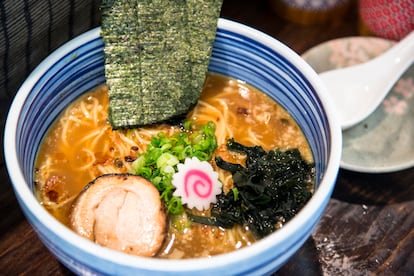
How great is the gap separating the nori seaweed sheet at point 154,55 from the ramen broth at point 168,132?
0.05m

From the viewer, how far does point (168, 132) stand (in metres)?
1.34

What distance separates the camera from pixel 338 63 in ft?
5.66

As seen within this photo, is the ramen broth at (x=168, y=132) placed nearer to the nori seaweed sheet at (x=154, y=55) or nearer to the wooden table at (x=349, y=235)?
the nori seaweed sheet at (x=154, y=55)

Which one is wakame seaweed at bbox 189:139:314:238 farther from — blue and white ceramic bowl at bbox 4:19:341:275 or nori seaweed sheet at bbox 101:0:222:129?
nori seaweed sheet at bbox 101:0:222:129

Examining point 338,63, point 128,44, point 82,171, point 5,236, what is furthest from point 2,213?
point 338,63

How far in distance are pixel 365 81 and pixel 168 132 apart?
617 millimetres

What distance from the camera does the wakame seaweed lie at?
1.15 metres

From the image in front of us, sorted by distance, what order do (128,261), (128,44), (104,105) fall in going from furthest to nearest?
1. (104,105)
2. (128,44)
3. (128,261)

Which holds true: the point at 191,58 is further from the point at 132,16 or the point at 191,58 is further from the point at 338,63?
the point at 338,63

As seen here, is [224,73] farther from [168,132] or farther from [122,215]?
[122,215]

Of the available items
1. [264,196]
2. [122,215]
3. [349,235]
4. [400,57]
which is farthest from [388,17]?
[122,215]

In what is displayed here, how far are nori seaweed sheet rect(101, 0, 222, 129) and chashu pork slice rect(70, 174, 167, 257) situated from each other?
0.22 metres

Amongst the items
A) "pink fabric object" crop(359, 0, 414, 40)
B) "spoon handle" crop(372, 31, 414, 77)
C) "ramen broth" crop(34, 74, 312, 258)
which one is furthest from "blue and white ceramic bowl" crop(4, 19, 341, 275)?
"pink fabric object" crop(359, 0, 414, 40)

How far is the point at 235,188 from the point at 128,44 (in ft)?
1.31
